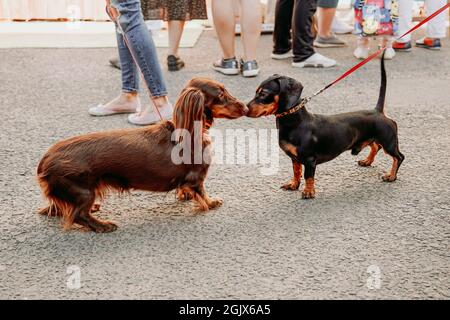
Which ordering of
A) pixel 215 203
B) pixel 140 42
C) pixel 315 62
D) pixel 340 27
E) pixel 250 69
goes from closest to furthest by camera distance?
pixel 215 203 < pixel 140 42 < pixel 250 69 < pixel 315 62 < pixel 340 27

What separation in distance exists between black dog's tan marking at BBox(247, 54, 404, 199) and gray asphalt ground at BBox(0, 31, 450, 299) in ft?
0.63

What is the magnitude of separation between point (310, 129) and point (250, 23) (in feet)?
6.53

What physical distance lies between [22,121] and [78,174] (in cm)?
157

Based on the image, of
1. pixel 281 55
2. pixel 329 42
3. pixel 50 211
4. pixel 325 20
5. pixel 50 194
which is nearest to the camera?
pixel 50 194

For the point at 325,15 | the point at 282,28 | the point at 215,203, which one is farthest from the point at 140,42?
the point at 325,15

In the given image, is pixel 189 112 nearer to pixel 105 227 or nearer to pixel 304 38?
pixel 105 227

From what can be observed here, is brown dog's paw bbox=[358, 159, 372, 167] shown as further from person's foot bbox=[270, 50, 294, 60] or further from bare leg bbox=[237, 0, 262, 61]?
person's foot bbox=[270, 50, 294, 60]

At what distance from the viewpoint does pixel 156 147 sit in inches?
91.6

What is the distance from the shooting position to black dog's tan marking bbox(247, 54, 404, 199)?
247 centimetres

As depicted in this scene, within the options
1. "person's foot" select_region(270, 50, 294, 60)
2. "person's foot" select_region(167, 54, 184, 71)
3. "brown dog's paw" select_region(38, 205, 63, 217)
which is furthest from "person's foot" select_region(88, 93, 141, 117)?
"person's foot" select_region(270, 50, 294, 60)

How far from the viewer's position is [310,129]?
8.27ft

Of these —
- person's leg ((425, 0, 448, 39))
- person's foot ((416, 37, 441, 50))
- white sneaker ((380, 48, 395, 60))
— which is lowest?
white sneaker ((380, 48, 395, 60))

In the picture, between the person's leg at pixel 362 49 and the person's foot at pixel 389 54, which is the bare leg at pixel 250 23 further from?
the person's foot at pixel 389 54

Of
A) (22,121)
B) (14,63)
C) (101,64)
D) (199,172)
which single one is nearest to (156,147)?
(199,172)
